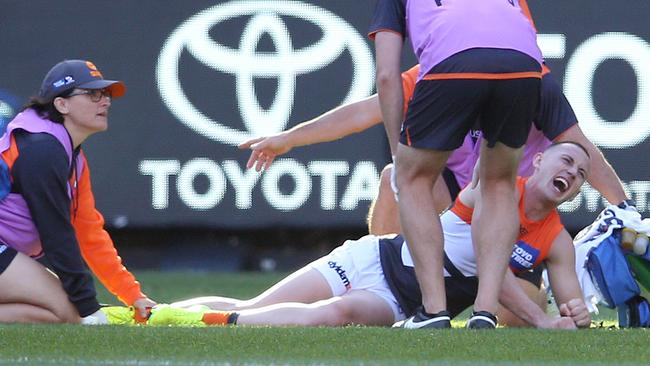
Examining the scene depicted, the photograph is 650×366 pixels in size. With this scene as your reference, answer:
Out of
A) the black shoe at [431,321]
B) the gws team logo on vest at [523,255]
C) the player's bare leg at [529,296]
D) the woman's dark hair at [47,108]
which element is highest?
the woman's dark hair at [47,108]

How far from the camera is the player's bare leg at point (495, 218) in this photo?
514 cm

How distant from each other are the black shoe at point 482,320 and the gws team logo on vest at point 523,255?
19.4 inches

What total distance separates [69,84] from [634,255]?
2298mm

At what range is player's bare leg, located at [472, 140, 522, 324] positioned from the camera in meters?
5.14

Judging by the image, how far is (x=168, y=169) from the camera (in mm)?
8852

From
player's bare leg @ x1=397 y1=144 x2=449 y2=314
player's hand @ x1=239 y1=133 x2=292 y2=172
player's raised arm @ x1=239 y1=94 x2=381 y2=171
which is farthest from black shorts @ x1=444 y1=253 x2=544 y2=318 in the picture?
player's raised arm @ x1=239 y1=94 x2=381 y2=171

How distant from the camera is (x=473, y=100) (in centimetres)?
504

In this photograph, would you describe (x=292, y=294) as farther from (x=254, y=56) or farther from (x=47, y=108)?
(x=254, y=56)

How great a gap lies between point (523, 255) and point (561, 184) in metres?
0.33

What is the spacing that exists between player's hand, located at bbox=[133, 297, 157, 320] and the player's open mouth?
1.63 m

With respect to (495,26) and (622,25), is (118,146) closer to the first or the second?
(622,25)

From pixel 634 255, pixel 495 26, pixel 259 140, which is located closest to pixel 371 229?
pixel 259 140

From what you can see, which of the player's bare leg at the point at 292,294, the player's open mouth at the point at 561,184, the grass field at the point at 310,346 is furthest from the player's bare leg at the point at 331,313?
the player's open mouth at the point at 561,184

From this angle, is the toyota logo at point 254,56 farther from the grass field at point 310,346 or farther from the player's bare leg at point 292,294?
the grass field at point 310,346
